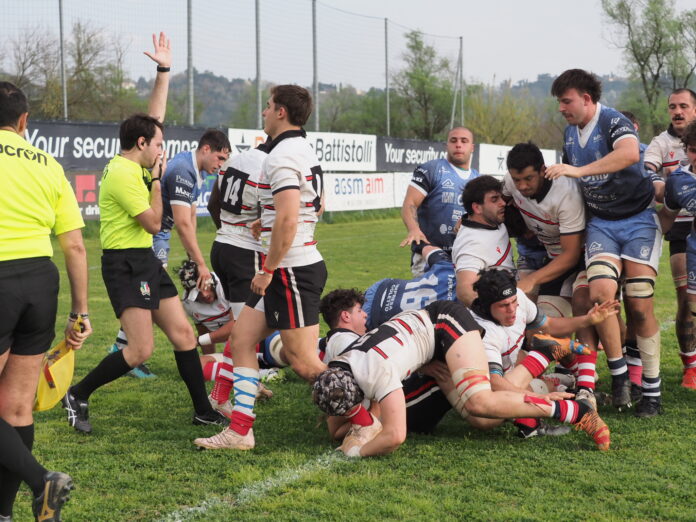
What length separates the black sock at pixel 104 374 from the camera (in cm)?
535

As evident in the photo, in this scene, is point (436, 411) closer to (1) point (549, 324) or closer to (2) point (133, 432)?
(1) point (549, 324)

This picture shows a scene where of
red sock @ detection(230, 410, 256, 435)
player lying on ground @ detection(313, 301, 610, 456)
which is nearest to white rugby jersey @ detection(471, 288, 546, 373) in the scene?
player lying on ground @ detection(313, 301, 610, 456)

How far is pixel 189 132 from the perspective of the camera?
1800cm

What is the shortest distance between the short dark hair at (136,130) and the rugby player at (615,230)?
2688mm

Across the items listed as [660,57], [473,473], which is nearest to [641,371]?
[473,473]

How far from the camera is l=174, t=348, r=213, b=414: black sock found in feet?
17.7

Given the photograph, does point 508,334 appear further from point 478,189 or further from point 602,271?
point 478,189

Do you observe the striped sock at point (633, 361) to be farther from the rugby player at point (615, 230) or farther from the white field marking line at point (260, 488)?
the white field marking line at point (260, 488)

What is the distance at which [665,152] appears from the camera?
23.1 ft

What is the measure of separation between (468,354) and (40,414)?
3001 mm

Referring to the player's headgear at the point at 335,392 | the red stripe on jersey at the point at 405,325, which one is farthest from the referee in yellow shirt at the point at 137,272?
the red stripe on jersey at the point at 405,325

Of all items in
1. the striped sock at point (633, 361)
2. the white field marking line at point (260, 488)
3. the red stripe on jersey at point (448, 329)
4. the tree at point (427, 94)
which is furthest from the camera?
the tree at point (427, 94)

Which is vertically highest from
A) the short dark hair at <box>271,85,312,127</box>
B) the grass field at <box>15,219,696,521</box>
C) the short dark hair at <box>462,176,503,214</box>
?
the short dark hair at <box>271,85,312,127</box>

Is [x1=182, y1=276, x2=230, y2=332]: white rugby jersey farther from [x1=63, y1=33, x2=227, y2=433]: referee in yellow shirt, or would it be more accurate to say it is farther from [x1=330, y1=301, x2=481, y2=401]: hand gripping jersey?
[x1=330, y1=301, x2=481, y2=401]: hand gripping jersey
